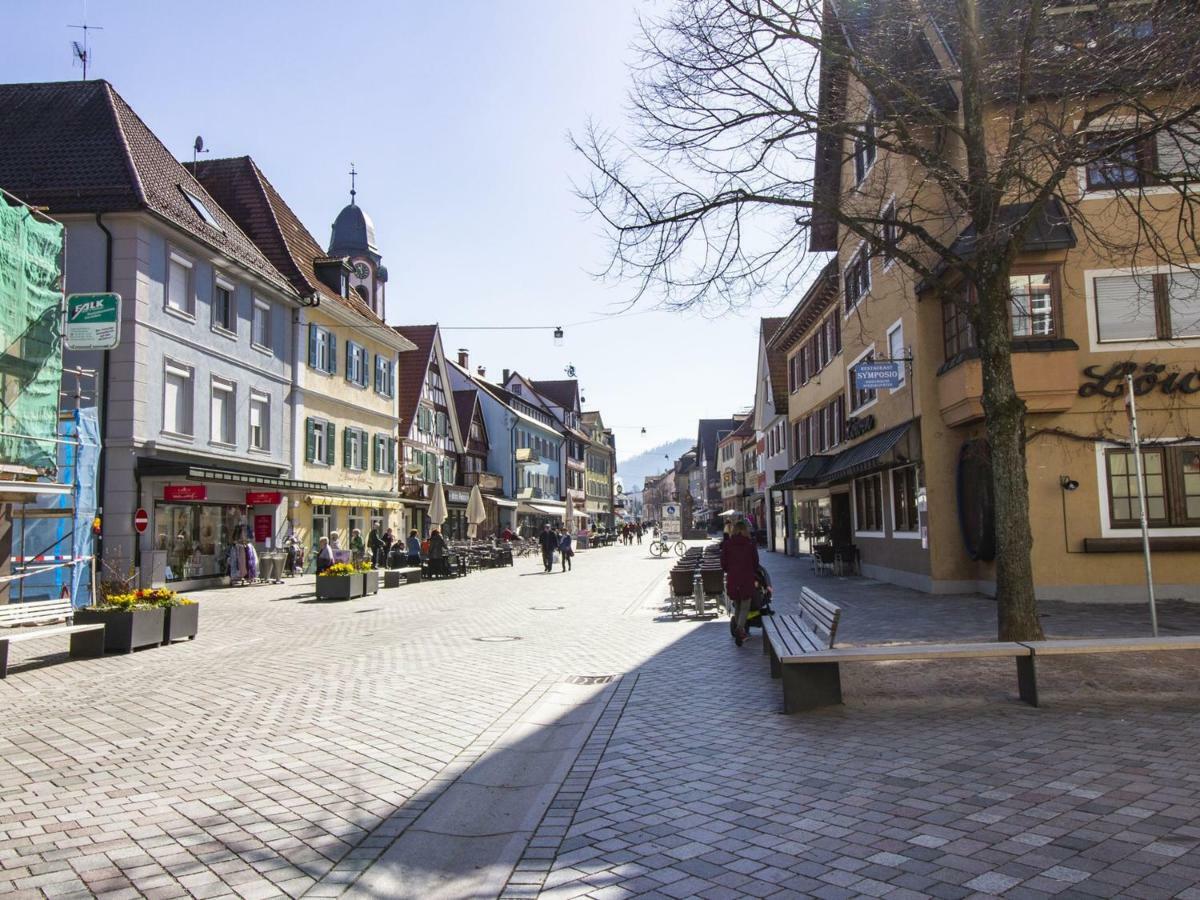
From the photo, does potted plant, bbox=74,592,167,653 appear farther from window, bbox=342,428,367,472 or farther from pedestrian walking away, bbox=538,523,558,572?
Answer: window, bbox=342,428,367,472

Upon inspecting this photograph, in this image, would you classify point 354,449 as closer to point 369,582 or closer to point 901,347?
point 369,582

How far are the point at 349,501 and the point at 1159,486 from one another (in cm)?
2549

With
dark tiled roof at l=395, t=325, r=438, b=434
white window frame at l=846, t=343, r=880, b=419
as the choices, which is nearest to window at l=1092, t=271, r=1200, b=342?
white window frame at l=846, t=343, r=880, b=419

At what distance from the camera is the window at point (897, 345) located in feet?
64.0

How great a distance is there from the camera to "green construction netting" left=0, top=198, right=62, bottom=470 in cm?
1571

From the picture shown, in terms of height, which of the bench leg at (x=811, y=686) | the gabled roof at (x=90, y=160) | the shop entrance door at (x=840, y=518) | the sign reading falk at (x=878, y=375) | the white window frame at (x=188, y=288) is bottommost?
the bench leg at (x=811, y=686)

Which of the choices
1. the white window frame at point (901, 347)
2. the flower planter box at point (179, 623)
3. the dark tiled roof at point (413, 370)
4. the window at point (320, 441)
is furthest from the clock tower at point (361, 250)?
the flower planter box at point (179, 623)

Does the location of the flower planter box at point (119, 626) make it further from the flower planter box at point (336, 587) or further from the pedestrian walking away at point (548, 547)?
the pedestrian walking away at point (548, 547)

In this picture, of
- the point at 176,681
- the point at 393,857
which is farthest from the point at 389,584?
the point at 393,857

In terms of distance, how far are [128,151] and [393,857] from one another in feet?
78.3

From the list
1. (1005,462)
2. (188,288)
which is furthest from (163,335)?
(1005,462)

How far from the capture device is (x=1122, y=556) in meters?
16.2

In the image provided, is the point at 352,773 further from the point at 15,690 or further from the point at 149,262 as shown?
the point at 149,262

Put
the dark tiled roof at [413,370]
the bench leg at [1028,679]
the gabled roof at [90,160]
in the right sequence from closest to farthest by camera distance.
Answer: the bench leg at [1028,679], the gabled roof at [90,160], the dark tiled roof at [413,370]
